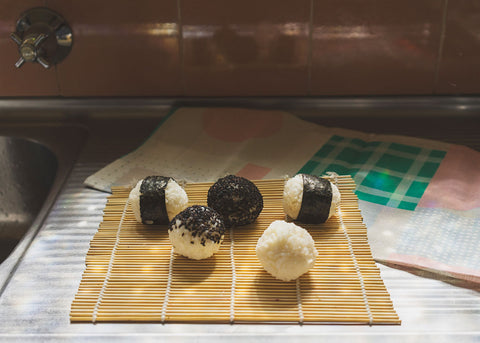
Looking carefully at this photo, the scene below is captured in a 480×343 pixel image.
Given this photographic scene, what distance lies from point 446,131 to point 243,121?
50 cm

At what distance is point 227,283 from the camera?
0.79 meters

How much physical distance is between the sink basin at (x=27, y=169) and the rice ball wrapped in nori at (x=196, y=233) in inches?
18.6

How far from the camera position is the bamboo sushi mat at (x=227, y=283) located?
0.74 meters

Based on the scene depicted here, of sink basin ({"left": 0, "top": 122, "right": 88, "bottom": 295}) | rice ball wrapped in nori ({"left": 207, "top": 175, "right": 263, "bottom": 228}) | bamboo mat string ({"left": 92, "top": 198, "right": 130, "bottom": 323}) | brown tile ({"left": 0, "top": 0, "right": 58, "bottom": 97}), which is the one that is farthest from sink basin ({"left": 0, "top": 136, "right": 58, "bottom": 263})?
rice ball wrapped in nori ({"left": 207, "top": 175, "right": 263, "bottom": 228})

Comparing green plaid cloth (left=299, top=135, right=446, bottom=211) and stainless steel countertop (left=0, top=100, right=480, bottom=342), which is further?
green plaid cloth (left=299, top=135, right=446, bottom=211)

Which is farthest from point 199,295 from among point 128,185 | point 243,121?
point 243,121

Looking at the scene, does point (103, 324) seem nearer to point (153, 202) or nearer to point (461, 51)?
point (153, 202)

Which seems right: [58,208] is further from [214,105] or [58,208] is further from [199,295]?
[214,105]

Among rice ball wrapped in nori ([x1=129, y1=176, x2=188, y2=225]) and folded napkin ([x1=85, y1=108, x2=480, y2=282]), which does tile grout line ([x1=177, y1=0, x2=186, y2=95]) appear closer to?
folded napkin ([x1=85, y1=108, x2=480, y2=282])

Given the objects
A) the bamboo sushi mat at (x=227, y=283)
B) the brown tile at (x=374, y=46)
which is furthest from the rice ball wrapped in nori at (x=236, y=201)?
the brown tile at (x=374, y=46)

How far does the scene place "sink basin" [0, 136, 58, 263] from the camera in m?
1.25

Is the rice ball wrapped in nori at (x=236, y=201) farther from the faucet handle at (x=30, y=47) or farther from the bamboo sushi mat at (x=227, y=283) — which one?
the faucet handle at (x=30, y=47)

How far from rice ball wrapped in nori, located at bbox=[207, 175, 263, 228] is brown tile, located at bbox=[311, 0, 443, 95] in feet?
1.83

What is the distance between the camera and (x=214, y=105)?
1.39 metres
